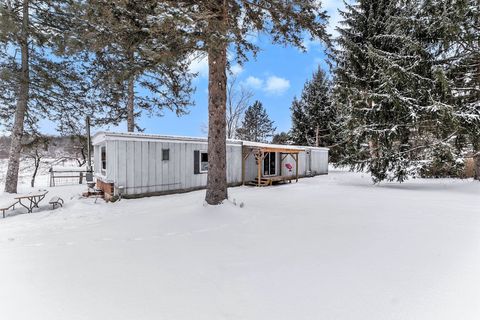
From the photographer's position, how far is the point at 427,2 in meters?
9.58

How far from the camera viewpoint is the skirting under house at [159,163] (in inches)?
322

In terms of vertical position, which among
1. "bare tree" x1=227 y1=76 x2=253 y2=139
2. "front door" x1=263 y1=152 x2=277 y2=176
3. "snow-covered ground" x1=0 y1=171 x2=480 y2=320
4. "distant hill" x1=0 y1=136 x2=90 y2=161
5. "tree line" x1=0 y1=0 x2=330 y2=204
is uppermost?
"bare tree" x1=227 y1=76 x2=253 y2=139

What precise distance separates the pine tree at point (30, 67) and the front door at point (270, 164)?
9353 mm

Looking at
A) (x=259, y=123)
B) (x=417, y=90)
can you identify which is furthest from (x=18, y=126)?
(x=259, y=123)

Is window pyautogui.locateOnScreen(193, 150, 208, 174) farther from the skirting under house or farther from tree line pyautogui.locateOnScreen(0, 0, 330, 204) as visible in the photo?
tree line pyautogui.locateOnScreen(0, 0, 330, 204)

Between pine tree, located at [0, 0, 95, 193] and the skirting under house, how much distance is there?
92.2 inches

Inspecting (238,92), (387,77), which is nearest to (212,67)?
(387,77)

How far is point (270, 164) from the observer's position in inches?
573

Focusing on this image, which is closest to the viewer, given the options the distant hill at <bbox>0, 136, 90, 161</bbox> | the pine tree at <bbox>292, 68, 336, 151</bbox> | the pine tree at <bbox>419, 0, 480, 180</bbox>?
the pine tree at <bbox>419, 0, 480, 180</bbox>

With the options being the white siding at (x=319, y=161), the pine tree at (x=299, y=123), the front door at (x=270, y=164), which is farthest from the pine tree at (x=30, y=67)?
the pine tree at (x=299, y=123)

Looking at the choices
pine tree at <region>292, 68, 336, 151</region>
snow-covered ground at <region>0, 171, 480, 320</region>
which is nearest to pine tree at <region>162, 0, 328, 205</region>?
snow-covered ground at <region>0, 171, 480, 320</region>

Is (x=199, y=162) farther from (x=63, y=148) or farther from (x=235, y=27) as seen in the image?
(x=63, y=148)

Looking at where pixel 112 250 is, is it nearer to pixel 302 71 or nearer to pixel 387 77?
pixel 387 77

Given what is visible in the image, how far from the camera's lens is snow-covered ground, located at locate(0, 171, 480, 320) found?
221 centimetres
